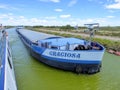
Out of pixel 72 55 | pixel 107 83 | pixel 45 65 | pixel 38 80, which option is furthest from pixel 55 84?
pixel 45 65

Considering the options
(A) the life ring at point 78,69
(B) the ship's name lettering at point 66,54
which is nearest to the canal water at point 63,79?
(A) the life ring at point 78,69

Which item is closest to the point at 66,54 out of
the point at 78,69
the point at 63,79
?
the point at 78,69

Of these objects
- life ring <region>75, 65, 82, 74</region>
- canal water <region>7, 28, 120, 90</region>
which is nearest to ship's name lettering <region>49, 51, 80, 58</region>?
life ring <region>75, 65, 82, 74</region>

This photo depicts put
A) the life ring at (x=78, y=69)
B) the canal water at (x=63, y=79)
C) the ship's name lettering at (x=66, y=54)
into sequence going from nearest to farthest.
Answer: the canal water at (x=63, y=79) < the ship's name lettering at (x=66, y=54) < the life ring at (x=78, y=69)

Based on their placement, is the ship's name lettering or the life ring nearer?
the ship's name lettering

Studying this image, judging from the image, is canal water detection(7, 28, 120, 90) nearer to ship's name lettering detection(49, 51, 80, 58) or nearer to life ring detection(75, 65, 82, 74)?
life ring detection(75, 65, 82, 74)

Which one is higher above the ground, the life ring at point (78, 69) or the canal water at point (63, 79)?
the life ring at point (78, 69)

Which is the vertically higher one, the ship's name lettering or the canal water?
the ship's name lettering

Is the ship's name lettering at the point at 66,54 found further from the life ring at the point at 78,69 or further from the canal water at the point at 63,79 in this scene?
the canal water at the point at 63,79

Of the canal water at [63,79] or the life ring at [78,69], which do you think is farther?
the life ring at [78,69]

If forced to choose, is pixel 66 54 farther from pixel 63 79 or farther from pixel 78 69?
pixel 63 79

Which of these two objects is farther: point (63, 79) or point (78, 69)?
point (78, 69)

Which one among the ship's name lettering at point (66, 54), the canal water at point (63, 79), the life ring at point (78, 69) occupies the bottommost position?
the canal water at point (63, 79)

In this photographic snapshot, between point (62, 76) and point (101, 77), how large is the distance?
2.45 metres
